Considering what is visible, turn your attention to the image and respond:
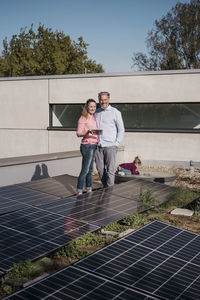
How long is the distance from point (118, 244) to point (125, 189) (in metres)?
3.74

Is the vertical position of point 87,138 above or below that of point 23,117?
below

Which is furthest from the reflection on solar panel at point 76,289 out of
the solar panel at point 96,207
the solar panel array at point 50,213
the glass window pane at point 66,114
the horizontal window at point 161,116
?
the glass window pane at point 66,114

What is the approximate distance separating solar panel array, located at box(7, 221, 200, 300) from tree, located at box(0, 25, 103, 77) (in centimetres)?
3746

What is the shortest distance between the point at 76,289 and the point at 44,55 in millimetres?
41141

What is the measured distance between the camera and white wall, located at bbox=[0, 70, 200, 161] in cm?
1278

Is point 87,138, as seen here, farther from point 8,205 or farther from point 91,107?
point 8,205

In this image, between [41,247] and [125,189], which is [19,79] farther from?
[41,247]

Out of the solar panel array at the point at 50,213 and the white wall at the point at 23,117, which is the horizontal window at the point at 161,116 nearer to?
the white wall at the point at 23,117

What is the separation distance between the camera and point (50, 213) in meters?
5.00

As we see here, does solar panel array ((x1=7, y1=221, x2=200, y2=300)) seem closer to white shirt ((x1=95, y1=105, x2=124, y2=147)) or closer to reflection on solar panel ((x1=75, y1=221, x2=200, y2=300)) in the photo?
reflection on solar panel ((x1=75, y1=221, x2=200, y2=300))

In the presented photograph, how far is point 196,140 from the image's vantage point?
1264cm

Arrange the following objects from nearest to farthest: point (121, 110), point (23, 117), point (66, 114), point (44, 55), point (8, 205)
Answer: point (8, 205), point (121, 110), point (66, 114), point (23, 117), point (44, 55)

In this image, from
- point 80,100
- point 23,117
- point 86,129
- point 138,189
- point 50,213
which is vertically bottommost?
point 138,189

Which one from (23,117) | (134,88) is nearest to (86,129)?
(134,88)
